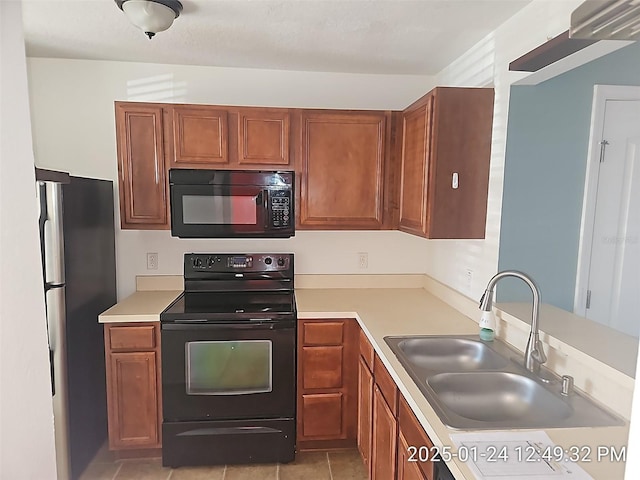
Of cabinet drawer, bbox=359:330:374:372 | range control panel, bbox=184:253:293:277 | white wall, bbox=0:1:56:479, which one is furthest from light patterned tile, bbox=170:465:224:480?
white wall, bbox=0:1:56:479

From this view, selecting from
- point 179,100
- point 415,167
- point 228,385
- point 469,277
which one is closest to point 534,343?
point 469,277

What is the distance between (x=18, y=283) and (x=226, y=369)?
191cm

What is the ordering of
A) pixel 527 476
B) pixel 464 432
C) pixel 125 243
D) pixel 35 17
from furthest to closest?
pixel 125 243
pixel 35 17
pixel 464 432
pixel 527 476

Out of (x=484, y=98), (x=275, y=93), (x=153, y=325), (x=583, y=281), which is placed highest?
(x=275, y=93)

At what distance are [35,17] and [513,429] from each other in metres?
2.55

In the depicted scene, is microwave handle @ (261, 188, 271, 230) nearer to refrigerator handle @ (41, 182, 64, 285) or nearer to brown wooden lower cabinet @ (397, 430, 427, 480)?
refrigerator handle @ (41, 182, 64, 285)

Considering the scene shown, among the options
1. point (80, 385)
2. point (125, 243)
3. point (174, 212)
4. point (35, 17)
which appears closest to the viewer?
point (35, 17)

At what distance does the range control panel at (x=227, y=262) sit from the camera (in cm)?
273

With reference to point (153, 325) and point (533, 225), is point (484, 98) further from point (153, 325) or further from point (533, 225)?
point (153, 325)

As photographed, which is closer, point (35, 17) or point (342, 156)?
point (35, 17)

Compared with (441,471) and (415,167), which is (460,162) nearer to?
(415,167)

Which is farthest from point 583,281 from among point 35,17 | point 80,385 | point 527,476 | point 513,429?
point 35,17

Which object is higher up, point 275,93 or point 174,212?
point 275,93

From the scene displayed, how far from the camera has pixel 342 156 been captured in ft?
8.38
